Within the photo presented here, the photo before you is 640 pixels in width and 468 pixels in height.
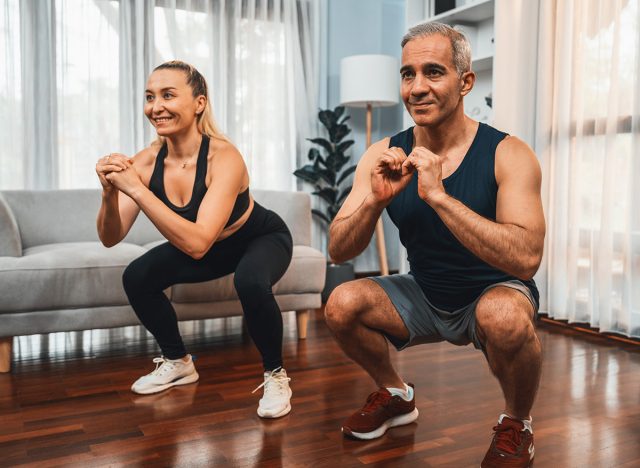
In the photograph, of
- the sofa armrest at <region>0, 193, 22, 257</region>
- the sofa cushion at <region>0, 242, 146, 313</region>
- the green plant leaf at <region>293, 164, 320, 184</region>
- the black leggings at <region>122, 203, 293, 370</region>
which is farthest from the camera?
the green plant leaf at <region>293, 164, 320, 184</region>

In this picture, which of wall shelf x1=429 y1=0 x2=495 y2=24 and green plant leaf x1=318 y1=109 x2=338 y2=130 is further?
green plant leaf x1=318 y1=109 x2=338 y2=130

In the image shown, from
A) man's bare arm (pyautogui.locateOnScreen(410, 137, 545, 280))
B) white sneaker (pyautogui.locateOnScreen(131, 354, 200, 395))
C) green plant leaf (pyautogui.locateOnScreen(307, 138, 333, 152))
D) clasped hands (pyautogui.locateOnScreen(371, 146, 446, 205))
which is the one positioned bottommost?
white sneaker (pyautogui.locateOnScreen(131, 354, 200, 395))

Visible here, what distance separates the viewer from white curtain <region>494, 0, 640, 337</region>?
283 centimetres

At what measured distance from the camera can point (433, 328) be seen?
1.62 metres

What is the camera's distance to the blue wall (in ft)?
15.3

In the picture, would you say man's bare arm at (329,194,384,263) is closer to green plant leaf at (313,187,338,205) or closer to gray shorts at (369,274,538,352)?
gray shorts at (369,274,538,352)

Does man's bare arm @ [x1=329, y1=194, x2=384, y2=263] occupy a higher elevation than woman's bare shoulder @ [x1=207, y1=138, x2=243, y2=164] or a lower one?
lower

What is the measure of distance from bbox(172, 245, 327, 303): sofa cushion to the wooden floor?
236mm

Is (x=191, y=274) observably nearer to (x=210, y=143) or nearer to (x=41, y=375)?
(x=210, y=143)

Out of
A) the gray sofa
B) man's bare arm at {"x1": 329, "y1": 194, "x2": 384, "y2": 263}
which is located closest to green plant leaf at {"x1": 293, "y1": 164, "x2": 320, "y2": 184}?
the gray sofa

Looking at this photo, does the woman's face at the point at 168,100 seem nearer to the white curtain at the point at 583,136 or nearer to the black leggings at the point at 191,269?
the black leggings at the point at 191,269

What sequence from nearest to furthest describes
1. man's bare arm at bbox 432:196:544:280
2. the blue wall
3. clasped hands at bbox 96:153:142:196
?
A: man's bare arm at bbox 432:196:544:280 → clasped hands at bbox 96:153:142:196 → the blue wall

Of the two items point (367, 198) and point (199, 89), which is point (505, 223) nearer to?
point (367, 198)

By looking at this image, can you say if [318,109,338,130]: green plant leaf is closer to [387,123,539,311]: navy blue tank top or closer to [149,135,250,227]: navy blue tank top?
[149,135,250,227]: navy blue tank top
